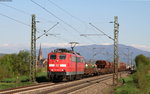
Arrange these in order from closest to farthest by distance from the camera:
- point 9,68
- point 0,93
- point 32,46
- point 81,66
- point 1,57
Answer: point 0,93 → point 32,46 → point 81,66 → point 9,68 → point 1,57

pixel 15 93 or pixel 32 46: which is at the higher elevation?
pixel 32 46

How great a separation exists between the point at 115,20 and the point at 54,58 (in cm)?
918

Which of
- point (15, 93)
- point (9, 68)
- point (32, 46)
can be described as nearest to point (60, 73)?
point (32, 46)

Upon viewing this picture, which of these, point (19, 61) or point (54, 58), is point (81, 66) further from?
point (19, 61)

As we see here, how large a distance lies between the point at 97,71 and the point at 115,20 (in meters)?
29.0

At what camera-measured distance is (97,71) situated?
235 feet

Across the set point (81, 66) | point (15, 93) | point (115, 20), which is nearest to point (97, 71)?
point (81, 66)

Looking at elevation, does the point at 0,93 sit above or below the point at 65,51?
below

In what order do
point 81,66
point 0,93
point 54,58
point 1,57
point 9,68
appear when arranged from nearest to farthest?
point 0,93 < point 54,58 < point 81,66 < point 9,68 < point 1,57

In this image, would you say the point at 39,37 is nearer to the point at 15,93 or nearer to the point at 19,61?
the point at 15,93

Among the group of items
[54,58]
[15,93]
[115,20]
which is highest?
[115,20]

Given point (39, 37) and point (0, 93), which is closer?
point (0, 93)

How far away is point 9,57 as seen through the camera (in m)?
71.9

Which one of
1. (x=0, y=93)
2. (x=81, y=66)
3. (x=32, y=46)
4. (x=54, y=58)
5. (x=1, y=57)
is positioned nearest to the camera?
(x=0, y=93)
